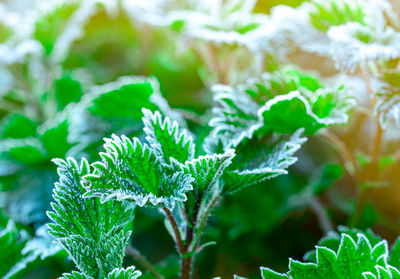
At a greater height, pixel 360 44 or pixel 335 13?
pixel 335 13

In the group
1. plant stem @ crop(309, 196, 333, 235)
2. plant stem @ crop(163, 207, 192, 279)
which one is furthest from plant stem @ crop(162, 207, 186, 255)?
plant stem @ crop(309, 196, 333, 235)

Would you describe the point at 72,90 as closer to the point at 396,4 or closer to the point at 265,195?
the point at 265,195

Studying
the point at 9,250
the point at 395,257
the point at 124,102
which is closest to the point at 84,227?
the point at 9,250

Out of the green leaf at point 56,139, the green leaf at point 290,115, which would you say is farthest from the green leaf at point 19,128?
the green leaf at point 290,115

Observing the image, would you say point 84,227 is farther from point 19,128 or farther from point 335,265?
point 19,128

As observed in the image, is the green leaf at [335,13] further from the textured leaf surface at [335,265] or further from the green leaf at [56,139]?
the green leaf at [56,139]
